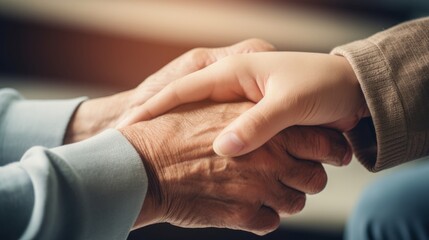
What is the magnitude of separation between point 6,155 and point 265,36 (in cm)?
111

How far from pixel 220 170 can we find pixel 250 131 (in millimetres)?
98

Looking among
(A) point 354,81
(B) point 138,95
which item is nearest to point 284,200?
(A) point 354,81

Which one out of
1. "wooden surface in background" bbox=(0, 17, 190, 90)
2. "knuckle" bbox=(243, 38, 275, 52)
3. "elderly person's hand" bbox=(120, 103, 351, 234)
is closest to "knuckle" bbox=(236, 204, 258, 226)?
"elderly person's hand" bbox=(120, 103, 351, 234)

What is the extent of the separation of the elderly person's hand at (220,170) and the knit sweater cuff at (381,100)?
0.10 metres

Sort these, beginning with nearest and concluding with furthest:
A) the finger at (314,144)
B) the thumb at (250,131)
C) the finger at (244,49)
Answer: the thumb at (250,131) < the finger at (314,144) < the finger at (244,49)

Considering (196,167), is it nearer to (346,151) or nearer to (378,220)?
(346,151)

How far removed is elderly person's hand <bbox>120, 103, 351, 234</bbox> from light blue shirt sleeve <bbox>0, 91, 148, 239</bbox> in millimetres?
55

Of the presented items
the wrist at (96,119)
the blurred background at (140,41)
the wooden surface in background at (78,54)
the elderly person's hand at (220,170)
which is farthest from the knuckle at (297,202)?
the wooden surface in background at (78,54)

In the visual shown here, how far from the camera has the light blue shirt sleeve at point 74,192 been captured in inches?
24.3

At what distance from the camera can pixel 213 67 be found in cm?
88

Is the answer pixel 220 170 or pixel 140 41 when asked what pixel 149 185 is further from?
pixel 140 41

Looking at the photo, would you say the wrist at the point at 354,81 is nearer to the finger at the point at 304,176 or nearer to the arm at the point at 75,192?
the finger at the point at 304,176

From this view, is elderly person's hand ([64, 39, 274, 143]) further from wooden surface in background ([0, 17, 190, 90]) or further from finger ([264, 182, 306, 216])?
wooden surface in background ([0, 17, 190, 90])

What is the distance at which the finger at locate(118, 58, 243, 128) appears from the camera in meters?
0.87
